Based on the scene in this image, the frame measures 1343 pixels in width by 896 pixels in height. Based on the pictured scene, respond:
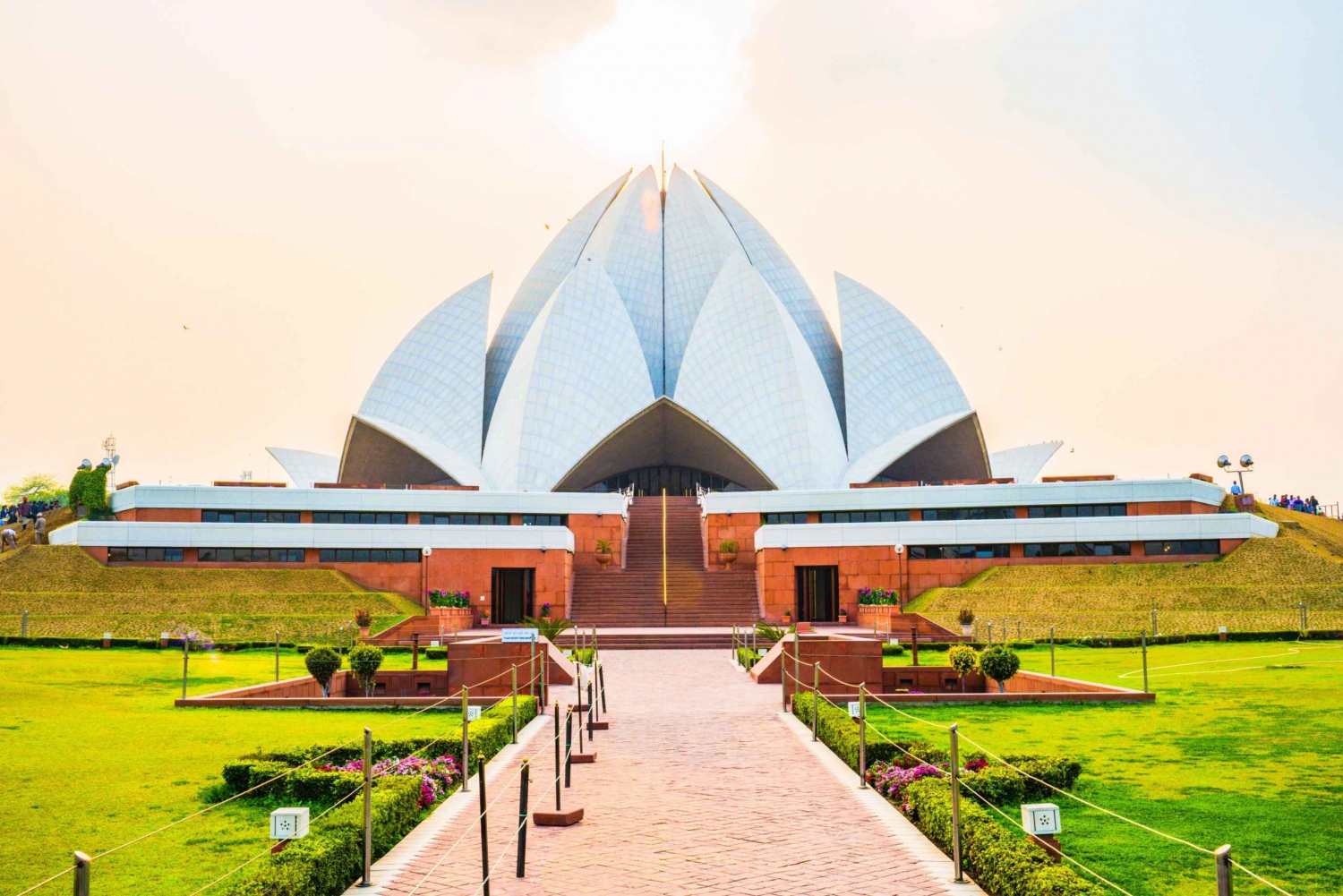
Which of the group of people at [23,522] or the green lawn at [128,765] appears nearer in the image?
the green lawn at [128,765]

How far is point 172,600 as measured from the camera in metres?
23.0

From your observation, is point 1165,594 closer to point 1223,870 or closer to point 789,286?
point 1223,870

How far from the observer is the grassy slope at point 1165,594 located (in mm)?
20969

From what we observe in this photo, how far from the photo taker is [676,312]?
43938mm

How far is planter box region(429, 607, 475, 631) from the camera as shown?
76.7ft

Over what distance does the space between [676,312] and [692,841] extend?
127 ft

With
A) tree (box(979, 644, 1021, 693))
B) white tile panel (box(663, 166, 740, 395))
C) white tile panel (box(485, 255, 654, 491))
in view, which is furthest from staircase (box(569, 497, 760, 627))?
white tile panel (box(663, 166, 740, 395))

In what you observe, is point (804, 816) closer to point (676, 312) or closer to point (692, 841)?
point (692, 841)

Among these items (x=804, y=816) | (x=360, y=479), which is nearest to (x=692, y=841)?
(x=804, y=816)

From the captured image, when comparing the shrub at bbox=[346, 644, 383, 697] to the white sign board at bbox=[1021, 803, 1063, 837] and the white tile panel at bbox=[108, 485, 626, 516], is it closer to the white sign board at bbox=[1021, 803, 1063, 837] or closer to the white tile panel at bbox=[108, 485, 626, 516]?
the white sign board at bbox=[1021, 803, 1063, 837]

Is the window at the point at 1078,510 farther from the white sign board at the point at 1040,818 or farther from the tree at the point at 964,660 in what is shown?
the white sign board at the point at 1040,818

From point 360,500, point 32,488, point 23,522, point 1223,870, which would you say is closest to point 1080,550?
point 360,500

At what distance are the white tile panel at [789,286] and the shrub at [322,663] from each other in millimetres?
30976

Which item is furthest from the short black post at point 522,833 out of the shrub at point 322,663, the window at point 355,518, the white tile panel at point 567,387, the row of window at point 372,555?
the white tile panel at point 567,387
